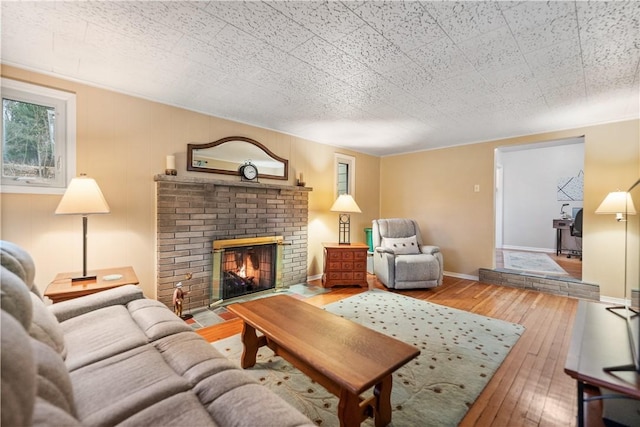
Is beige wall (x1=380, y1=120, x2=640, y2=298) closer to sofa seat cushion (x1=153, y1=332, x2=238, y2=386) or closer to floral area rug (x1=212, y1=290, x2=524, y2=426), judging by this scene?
floral area rug (x1=212, y1=290, x2=524, y2=426)

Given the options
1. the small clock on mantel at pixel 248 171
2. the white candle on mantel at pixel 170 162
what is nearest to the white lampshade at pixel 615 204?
the small clock on mantel at pixel 248 171

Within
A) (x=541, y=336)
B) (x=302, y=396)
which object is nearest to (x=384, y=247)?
(x=541, y=336)

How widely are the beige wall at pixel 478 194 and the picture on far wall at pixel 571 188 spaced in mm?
3208

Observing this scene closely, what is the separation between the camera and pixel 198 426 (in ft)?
2.85

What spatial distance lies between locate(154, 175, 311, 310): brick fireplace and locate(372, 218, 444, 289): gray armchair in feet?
4.65

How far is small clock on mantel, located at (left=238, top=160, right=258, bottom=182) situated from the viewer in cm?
353

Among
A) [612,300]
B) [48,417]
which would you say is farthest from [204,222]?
[612,300]

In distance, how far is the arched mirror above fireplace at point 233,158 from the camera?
3.18m

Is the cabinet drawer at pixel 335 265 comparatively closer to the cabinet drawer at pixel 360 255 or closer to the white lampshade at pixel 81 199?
the cabinet drawer at pixel 360 255

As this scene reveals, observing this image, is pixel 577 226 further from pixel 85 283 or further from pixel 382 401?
pixel 85 283

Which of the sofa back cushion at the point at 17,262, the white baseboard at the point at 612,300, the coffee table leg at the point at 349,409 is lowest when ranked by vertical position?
the white baseboard at the point at 612,300

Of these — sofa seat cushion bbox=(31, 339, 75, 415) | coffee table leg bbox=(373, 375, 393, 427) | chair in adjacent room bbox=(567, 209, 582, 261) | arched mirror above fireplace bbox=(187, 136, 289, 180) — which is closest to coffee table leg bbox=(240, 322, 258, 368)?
coffee table leg bbox=(373, 375, 393, 427)

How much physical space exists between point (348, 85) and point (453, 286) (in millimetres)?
3327

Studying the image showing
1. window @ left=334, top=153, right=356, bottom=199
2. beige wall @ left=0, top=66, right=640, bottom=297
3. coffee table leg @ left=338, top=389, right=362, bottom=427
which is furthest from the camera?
window @ left=334, top=153, right=356, bottom=199
